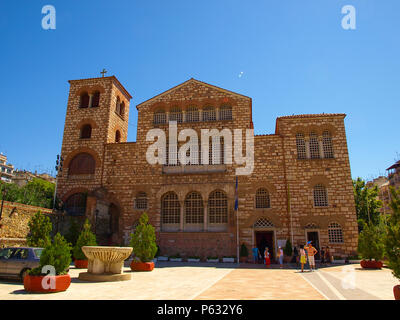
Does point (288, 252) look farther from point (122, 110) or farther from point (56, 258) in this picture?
point (122, 110)

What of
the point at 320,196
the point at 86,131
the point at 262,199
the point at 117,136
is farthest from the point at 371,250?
the point at 86,131

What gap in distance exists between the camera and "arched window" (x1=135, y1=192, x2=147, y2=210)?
24.2 meters

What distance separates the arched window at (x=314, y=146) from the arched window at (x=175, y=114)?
1119cm

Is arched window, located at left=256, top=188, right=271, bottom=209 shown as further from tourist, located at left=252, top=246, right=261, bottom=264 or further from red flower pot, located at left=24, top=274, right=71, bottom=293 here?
red flower pot, located at left=24, top=274, right=71, bottom=293

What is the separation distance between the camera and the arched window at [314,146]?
2330 centimetres

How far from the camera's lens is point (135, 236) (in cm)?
1593

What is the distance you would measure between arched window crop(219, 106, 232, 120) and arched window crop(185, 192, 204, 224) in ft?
22.8

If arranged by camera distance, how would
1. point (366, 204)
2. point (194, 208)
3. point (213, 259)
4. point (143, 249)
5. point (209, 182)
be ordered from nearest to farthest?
point (143, 249) < point (213, 259) < point (209, 182) < point (194, 208) < point (366, 204)

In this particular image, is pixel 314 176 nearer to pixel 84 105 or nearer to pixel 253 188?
pixel 253 188

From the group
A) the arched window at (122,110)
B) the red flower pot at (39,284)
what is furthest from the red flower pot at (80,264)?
the arched window at (122,110)

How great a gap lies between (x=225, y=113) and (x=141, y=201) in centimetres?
1039

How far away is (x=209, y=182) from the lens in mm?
23094
